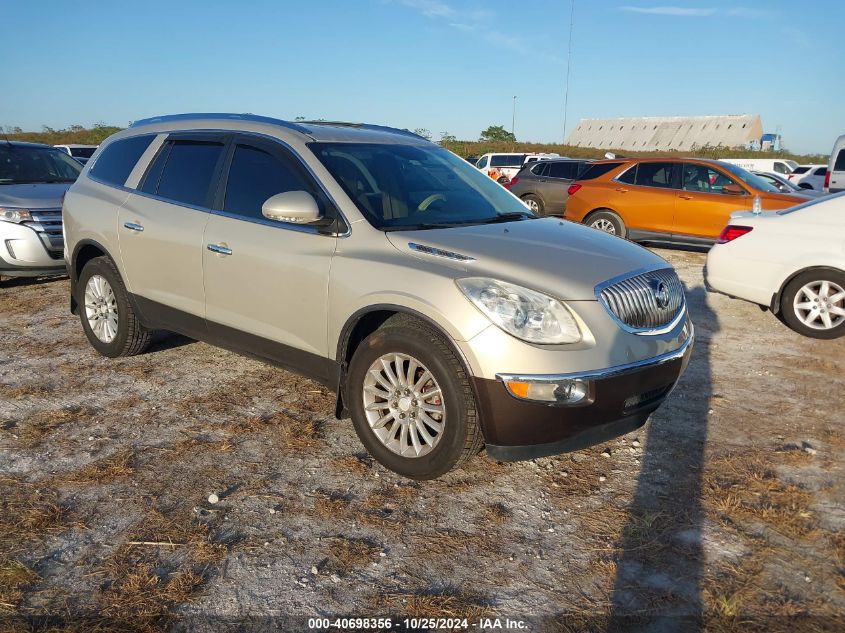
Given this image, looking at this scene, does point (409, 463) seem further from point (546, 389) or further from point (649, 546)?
point (649, 546)

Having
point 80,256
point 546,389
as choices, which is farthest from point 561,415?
point 80,256

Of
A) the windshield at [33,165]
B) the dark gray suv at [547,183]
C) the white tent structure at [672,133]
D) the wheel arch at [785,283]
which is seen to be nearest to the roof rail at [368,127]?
the wheel arch at [785,283]

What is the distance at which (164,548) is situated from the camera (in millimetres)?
A: 2857

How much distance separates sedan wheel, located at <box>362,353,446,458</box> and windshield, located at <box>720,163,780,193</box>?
29.1ft

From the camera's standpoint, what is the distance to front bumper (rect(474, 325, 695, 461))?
3.06m

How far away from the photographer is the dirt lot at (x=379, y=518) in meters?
2.53

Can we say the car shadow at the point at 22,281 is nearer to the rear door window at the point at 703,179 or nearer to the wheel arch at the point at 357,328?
the wheel arch at the point at 357,328

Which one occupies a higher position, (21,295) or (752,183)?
(752,183)

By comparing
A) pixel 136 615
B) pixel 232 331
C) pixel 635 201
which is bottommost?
pixel 136 615

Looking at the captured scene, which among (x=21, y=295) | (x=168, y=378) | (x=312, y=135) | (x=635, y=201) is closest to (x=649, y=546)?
(x=312, y=135)

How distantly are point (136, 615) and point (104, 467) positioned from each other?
1381mm

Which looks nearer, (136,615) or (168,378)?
(136,615)

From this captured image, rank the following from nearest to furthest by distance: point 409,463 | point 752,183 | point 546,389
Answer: point 546,389 < point 409,463 < point 752,183

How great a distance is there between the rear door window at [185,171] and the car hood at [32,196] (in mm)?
3611
